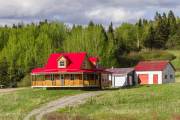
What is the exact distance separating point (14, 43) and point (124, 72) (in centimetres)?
3225

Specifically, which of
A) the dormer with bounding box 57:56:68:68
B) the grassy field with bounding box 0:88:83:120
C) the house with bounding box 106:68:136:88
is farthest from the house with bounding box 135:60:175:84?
the grassy field with bounding box 0:88:83:120

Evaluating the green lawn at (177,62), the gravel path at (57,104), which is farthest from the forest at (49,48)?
the gravel path at (57,104)

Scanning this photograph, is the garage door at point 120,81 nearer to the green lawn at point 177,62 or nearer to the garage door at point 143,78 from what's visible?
the garage door at point 143,78

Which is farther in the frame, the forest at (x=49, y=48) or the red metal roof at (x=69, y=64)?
the forest at (x=49, y=48)

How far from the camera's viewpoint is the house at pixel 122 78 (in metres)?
99.2

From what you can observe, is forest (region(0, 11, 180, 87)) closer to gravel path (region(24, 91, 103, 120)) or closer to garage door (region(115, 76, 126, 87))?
garage door (region(115, 76, 126, 87))

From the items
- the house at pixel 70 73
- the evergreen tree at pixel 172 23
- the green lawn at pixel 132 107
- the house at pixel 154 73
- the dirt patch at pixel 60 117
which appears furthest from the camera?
the evergreen tree at pixel 172 23

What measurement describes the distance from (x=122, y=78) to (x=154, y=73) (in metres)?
6.13

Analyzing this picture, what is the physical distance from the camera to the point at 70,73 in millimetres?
82375

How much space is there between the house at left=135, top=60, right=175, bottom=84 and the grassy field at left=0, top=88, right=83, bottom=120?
26149 millimetres

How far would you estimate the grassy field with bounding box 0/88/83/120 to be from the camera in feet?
192

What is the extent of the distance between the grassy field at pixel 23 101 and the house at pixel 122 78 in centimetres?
2488

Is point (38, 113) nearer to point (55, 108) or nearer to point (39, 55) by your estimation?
point (55, 108)

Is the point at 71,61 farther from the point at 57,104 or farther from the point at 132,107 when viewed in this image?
the point at 132,107
